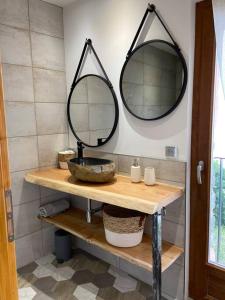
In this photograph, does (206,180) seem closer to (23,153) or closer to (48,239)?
(23,153)

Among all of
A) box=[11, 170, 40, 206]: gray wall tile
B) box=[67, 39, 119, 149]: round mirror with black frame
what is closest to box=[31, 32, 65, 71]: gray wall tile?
box=[67, 39, 119, 149]: round mirror with black frame

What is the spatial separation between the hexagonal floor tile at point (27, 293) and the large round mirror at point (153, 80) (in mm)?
1656

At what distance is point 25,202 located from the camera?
7.65 ft

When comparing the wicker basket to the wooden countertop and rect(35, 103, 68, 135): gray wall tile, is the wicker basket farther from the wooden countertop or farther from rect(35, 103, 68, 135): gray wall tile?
rect(35, 103, 68, 135): gray wall tile

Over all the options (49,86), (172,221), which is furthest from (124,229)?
(49,86)

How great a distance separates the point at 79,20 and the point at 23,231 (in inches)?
79.9

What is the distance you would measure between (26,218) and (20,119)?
932 millimetres

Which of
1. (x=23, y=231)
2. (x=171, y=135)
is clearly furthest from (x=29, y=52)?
(x=23, y=231)

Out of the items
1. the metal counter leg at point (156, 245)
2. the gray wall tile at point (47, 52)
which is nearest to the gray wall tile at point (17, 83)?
the gray wall tile at point (47, 52)

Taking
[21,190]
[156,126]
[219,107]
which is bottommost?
[21,190]

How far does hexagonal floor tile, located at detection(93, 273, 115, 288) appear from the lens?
2100 mm

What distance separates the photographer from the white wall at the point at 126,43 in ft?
5.50

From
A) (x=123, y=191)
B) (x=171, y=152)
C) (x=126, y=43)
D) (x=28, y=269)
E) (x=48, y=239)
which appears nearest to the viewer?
(x=123, y=191)

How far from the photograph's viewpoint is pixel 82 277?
219 centimetres
